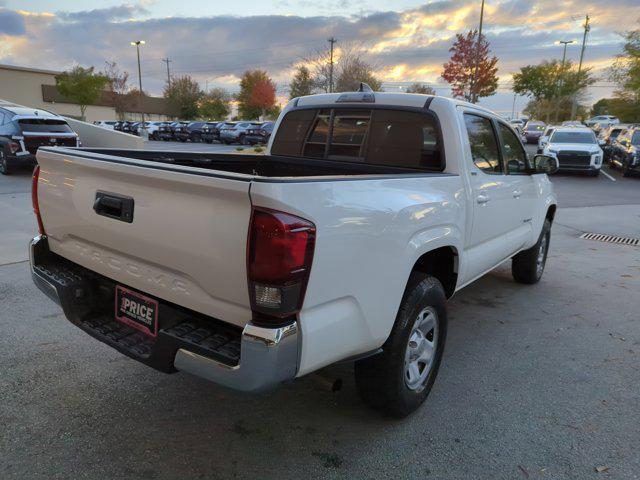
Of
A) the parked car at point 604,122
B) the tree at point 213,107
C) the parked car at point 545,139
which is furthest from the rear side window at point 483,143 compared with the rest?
the tree at point 213,107

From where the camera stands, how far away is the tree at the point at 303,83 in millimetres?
40750

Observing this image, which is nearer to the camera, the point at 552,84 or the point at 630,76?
the point at 630,76

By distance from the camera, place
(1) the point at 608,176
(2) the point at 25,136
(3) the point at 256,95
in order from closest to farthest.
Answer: (2) the point at 25,136 → (1) the point at 608,176 → (3) the point at 256,95

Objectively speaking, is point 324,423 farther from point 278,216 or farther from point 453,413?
point 278,216

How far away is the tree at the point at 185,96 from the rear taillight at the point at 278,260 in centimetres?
6781

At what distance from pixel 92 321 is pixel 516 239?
12.1 ft

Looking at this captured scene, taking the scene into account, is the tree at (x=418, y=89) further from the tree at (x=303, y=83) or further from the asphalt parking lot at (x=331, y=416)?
the asphalt parking lot at (x=331, y=416)

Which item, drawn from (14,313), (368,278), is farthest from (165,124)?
(368,278)

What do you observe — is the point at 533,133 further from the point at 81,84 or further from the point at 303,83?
the point at 81,84

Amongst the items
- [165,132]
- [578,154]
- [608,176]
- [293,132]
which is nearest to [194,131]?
[165,132]

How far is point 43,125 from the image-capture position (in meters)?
13.8

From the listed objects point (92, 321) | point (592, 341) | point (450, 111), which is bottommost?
point (592, 341)

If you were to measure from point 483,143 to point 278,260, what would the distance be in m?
2.65

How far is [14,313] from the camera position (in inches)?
170
